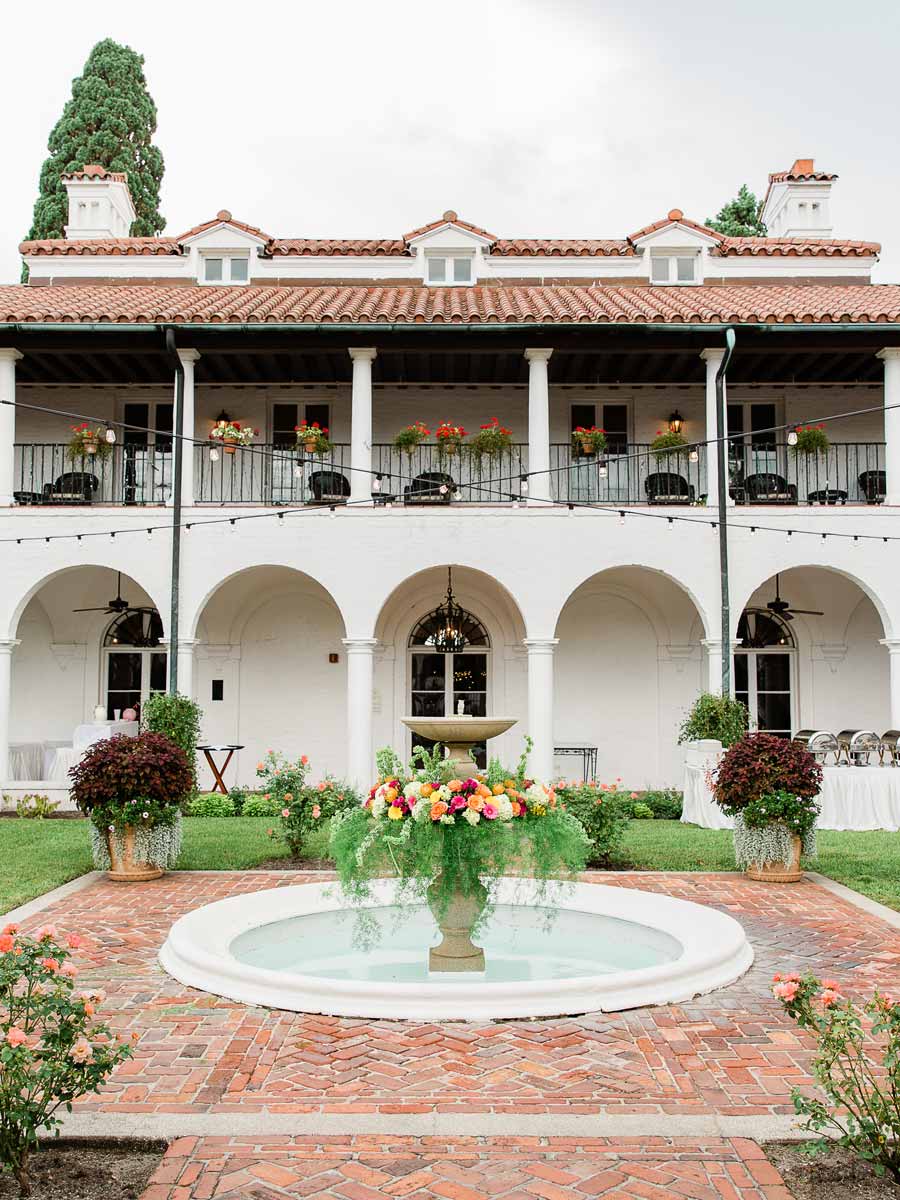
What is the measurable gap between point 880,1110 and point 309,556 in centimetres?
1265

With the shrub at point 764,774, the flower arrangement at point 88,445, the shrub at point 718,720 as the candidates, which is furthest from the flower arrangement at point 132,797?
the shrub at point 718,720

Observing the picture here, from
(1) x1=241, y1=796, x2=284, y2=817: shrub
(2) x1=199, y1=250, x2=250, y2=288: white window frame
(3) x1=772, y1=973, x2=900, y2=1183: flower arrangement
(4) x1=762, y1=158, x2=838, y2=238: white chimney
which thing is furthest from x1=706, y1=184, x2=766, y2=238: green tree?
(3) x1=772, y1=973, x2=900, y2=1183: flower arrangement

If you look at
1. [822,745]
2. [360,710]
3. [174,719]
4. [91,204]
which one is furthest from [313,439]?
[91,204]

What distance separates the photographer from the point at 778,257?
66.9 ft

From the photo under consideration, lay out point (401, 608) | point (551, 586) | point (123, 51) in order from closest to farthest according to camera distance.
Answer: point (551, 586) → point (401, 608) → point (123, 51)

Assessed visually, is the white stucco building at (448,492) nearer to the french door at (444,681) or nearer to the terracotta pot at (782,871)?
the french door at (444,681)

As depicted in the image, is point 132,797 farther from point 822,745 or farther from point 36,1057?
point 822,745

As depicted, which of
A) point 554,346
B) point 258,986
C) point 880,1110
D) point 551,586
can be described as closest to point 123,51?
point 554,346

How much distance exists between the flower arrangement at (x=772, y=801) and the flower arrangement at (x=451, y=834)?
13.4 ft

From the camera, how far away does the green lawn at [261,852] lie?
10.0m

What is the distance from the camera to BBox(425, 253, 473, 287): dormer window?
A: 66.0 feet

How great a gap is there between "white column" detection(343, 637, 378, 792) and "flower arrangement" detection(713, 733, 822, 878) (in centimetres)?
634

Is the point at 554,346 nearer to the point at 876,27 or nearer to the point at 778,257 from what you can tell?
the point at 876,27

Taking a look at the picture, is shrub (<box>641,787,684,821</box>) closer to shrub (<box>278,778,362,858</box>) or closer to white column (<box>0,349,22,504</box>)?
shrub (<box>278,778,362,858</box>)
